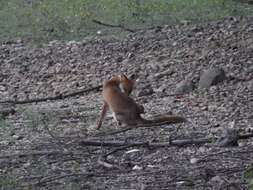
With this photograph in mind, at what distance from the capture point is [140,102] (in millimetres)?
11531

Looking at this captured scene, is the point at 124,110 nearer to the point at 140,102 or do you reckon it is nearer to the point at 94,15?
the point at 140,102

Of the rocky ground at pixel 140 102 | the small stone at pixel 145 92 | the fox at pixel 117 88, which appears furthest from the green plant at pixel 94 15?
the fox at pixel 117 88

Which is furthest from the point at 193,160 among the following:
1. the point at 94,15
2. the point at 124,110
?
the point at 94,15

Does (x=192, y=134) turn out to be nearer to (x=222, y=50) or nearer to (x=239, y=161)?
(x=239, y=161)

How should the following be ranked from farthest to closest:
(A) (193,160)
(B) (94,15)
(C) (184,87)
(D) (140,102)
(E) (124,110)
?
1. (B) (94,15)
2. (C) (184,87)
3. (D) (140,102)
4. (E) (124,110)
5. (A) (193,160)

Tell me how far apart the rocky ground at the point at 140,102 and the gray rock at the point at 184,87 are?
0.03 m

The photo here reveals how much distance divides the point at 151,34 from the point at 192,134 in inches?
241

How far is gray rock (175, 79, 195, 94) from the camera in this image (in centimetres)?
1170

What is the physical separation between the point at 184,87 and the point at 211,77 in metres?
0.34

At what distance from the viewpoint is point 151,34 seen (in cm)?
1539

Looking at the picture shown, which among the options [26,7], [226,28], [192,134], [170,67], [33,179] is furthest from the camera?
[26,7]

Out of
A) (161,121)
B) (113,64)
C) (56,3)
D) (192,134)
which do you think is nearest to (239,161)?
(192,134)

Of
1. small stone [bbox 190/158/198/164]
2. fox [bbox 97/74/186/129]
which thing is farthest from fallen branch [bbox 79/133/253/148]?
fox [bbox 97/74/186/129]

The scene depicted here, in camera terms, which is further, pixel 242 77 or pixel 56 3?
pixel 56 3
